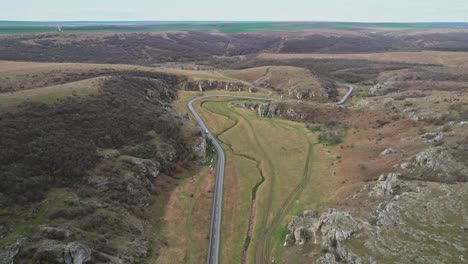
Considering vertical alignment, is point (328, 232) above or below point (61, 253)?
below

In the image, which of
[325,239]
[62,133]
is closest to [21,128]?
[62,133]

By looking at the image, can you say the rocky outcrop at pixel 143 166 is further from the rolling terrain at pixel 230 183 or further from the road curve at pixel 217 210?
the road curve at pixel 217 210

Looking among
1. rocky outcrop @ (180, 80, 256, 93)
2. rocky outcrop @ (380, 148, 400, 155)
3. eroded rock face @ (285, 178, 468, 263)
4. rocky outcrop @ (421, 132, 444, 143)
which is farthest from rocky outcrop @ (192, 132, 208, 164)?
rocky outcrop @ (180, 80, 256, 93)

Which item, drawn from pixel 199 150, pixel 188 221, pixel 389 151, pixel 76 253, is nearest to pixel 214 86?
pixel 199 150

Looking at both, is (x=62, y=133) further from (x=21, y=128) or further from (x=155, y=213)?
(x=155, y=213)

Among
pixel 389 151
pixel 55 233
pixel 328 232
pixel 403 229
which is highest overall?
pixel 403 229

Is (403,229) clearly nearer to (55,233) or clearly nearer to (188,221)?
(188,221)
